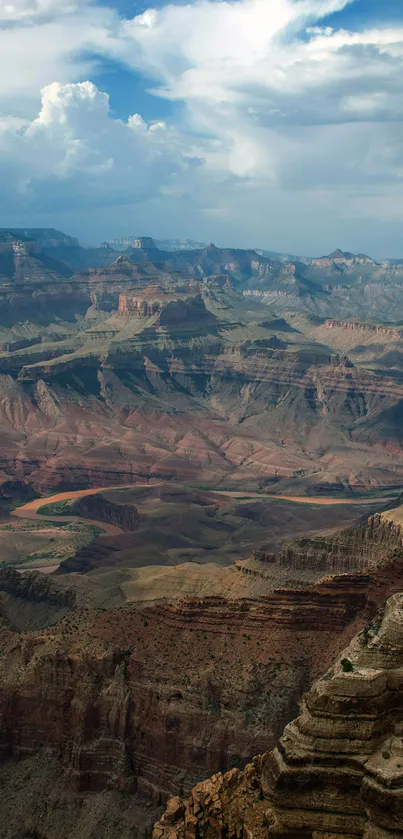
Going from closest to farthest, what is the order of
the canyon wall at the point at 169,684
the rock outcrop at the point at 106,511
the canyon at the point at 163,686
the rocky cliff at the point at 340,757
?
the rocky cliff at the point at 340,757 → the canyon at the point at 163,686 → the canyon wall at the point at 169,684 → the rock outcrop at the point at 106,511

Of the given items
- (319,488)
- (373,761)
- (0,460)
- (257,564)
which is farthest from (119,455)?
(373,761)

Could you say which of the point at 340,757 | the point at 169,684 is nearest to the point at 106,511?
the point at 169,684

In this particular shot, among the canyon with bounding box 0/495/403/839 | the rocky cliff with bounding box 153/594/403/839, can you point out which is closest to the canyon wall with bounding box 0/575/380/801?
the canyon with bounding box 0/495/403/839

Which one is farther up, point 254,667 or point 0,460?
point 254,667

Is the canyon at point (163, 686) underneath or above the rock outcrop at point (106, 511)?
above

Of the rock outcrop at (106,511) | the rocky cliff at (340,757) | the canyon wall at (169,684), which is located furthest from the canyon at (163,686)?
the rock outcrop at (106,511)

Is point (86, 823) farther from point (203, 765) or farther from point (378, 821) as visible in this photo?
point (378, 821)

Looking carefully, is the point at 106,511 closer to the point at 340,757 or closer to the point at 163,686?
the point at 163,686

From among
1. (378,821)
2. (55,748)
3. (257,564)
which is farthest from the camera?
(257,564)

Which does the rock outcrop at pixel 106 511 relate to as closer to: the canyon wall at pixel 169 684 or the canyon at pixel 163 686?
the canyon at pixel 163 686

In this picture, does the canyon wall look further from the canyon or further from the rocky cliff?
the rocky cliff

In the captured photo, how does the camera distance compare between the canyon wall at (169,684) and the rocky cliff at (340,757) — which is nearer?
the rocky cliff at (340,757)
